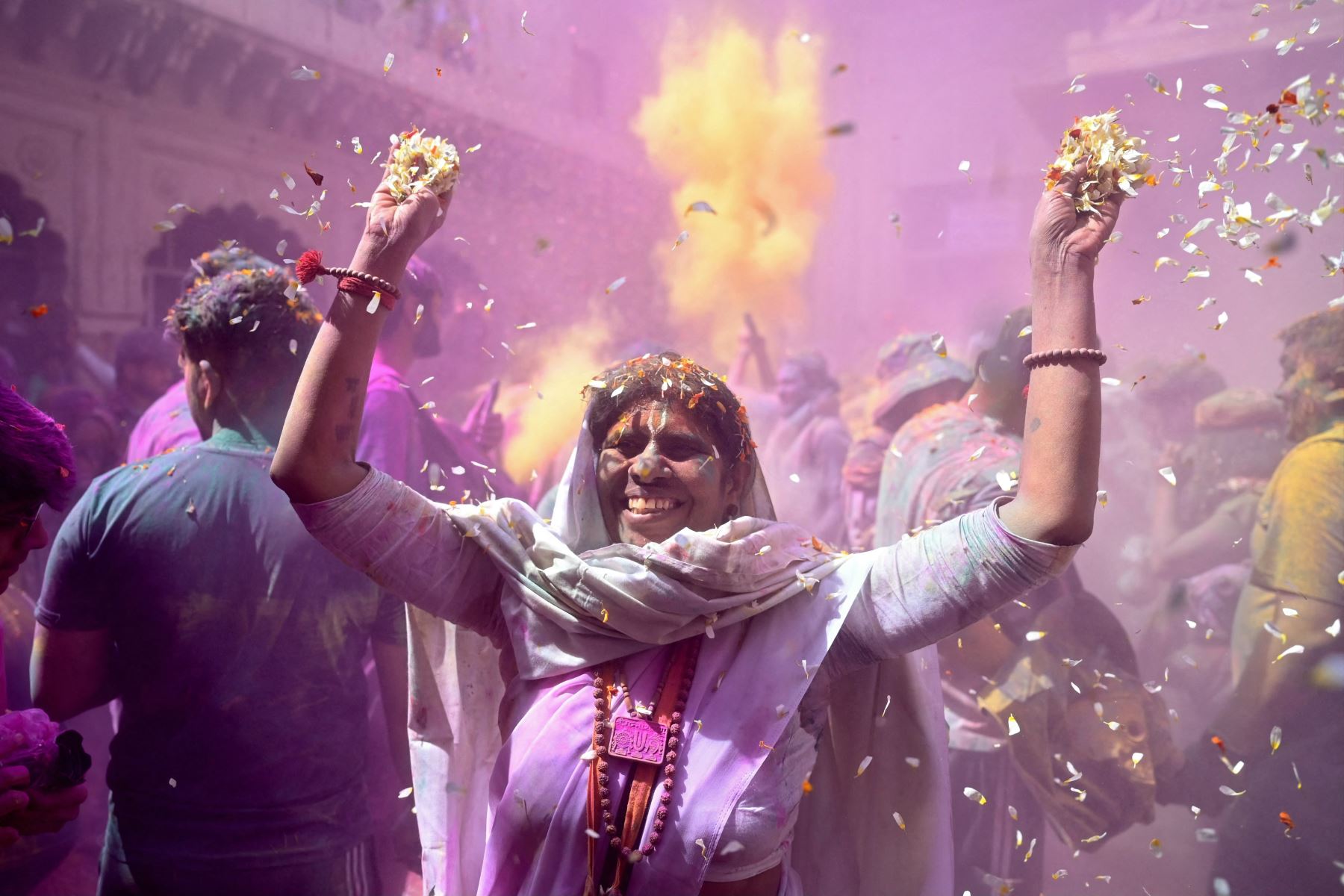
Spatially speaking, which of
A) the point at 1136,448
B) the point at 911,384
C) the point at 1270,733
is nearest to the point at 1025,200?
the point at 1136,448

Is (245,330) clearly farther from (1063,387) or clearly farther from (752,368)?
(752,368)

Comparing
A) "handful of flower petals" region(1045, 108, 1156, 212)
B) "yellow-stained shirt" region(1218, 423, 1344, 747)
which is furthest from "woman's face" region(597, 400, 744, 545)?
"yellow-stained shirt" region(1218, 423, 1344, 747)

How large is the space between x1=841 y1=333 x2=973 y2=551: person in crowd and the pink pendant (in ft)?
10.9

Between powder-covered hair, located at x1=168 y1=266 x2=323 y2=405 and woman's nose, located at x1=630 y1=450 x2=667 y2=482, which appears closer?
woman's nose, located at x1=630 y1=450 x2=667 y2=482

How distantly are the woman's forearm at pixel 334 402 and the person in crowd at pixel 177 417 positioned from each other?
1.63 meters

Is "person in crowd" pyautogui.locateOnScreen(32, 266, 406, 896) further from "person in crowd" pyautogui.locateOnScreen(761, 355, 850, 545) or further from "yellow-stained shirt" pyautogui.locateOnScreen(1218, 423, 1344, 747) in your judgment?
"person in crowd" pyautogui.locateOnScreen(761, 355, 850, 545)

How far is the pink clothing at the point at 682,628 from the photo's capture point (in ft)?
5.48

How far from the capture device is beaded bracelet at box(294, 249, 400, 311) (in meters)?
1.73

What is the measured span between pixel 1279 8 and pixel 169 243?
9177 millimetres

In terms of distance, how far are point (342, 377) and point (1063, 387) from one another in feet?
4.65

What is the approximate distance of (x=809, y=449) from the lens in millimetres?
6375

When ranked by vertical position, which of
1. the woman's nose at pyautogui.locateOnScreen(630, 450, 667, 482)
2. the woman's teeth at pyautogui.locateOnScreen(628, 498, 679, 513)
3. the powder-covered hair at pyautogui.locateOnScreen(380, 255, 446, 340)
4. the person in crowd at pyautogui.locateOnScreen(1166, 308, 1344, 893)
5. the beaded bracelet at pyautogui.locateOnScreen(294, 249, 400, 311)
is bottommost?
the person in crowd at pyautogui.locateOnScreen(1166, 308, 1344, 893)

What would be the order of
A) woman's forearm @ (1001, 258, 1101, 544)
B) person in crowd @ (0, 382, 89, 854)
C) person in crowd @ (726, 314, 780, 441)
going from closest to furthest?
woman's forearm @ (1001, 258, 1101, 544), person in crowd @ (0, 382, 89, 854), person in crowd @ (726, 314, 780, 441)

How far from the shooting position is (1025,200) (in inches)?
294
